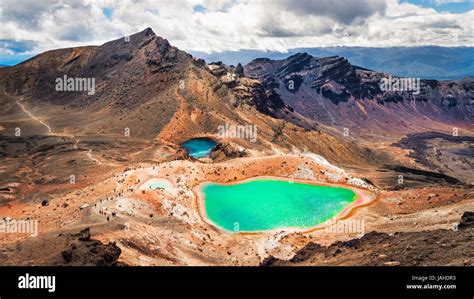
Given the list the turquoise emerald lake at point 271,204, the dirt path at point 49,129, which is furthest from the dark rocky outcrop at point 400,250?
the dirt path at point 49,129

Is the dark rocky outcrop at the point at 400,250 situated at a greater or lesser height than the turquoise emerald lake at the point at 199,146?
lesser

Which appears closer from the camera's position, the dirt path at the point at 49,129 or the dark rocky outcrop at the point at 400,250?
the dark rocky outcrop at the point at 400,250

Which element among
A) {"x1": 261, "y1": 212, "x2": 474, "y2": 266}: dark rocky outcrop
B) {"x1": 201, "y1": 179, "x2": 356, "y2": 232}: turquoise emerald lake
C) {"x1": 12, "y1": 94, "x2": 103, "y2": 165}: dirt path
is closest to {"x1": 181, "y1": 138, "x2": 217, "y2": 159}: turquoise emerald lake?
{"x1": 12, "y1": 94, "x2": 103, "y2": 165}: dirt path

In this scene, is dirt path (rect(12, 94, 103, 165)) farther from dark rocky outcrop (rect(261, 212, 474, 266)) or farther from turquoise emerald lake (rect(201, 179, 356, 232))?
dark rocky outcrop (rect(261, 212, 474, 266))

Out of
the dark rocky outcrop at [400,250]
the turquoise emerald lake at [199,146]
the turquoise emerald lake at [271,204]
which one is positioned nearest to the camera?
the dark rocky outcrop at [400,250]

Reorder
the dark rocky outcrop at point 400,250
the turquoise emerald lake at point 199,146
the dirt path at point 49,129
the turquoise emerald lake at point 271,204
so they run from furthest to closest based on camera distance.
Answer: the turquoise emerald lake at point 199,146, the dirt path at point 49,129, the turquoise emerald lake at point 271,204, the dark rocky outcrop at point 400,250

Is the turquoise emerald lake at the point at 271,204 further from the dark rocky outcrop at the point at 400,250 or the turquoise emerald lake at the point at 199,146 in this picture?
the turquoise emerald lake at the point at 199,146
